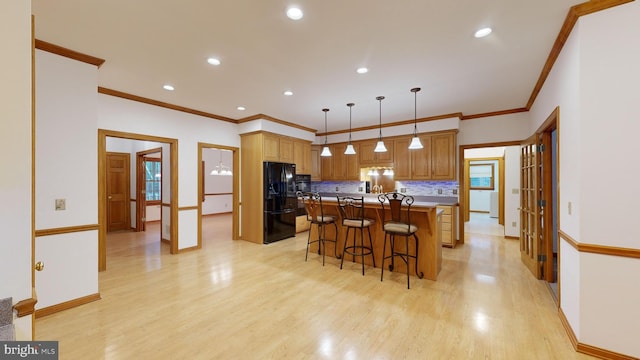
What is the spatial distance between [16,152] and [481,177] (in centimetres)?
1159

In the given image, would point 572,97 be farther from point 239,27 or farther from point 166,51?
point 166,51

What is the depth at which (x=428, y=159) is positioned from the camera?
5.37 m

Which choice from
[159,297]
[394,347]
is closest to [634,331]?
[394,347]

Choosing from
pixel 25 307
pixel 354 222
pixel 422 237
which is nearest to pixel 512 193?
pixel 422 237

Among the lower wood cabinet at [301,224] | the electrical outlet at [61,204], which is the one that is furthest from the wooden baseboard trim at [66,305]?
the lower wood cabinet at [301,224]

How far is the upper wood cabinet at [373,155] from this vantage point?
5863 millimetres

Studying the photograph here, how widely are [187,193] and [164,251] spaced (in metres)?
1.17

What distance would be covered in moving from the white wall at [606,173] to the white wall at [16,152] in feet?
11.3

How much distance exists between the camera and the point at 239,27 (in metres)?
2.26

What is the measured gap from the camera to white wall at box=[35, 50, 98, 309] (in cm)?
256

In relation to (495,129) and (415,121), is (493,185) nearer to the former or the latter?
(495,129)

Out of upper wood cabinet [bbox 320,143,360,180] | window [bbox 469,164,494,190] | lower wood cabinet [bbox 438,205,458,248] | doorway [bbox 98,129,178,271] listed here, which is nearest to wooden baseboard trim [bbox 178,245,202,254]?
Answer: doorway [bbox 98,129,178,271]

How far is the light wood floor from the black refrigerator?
137 cm

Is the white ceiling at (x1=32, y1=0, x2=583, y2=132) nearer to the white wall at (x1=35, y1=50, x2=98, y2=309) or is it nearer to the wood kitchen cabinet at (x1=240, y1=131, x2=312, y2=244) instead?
the white wall at (x1=35, y1=50, x2=98, y2=309)
